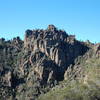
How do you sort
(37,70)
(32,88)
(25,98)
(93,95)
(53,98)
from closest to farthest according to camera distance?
(93,95)
(53,98)
(25,98)
(32,88)
(37,70)

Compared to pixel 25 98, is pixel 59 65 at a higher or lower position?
higher

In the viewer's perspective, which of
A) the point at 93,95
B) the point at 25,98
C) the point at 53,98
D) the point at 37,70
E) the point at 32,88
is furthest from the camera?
the point at 37,70

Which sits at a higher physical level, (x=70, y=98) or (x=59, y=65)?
(x=59, y=65)

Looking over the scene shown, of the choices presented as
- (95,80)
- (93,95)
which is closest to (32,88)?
(95,80)

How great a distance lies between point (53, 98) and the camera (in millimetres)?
94000

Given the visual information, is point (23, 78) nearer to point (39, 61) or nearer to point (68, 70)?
point (39, 61)

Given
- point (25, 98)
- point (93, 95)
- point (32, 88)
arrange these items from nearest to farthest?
1. point (93, 95)
2. point (25, 98)
3. point (32, 88)

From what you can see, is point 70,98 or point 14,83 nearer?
point 70,98

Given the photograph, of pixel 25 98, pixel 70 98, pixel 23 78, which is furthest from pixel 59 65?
pixel 70 98

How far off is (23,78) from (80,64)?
33487 millimetres

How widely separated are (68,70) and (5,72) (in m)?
36.7

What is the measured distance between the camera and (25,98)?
170 metres

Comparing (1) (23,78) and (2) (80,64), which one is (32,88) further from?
(2) (80,64)

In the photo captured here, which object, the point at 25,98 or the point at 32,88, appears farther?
the point at 32,88
